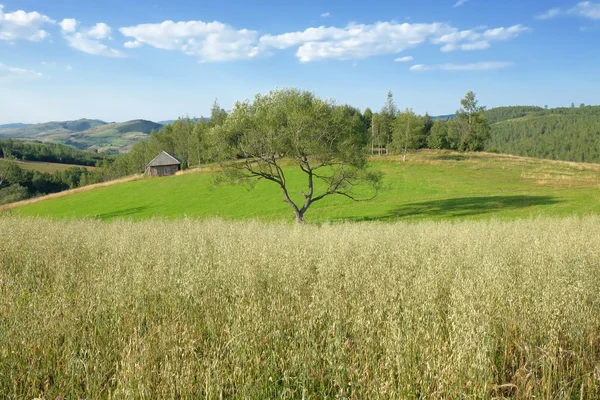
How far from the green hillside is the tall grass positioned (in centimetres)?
2283

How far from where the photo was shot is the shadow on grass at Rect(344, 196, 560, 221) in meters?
29.5

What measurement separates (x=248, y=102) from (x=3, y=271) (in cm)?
2278

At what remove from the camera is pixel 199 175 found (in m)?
58.5

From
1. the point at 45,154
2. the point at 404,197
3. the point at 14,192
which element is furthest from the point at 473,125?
the point at 45,154

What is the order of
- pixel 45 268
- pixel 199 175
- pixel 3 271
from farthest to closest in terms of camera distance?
pixel 199 175, pixel 45 268, pixel 3 271

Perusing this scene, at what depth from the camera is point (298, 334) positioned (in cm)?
372

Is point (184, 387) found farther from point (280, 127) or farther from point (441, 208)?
point (441, 208)

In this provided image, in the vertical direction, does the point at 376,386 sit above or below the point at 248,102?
below

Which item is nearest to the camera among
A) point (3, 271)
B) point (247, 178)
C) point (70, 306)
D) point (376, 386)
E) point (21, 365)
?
point (376, 386)

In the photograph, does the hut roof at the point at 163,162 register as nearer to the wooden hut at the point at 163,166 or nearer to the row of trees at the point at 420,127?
the wooden hut at the point at 163,166

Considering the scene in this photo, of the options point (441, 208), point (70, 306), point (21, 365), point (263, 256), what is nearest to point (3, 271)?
point (70, 306)

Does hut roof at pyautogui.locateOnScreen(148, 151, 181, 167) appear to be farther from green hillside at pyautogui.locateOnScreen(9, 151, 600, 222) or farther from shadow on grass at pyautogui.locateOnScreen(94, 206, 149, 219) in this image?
shadow on grass at pyautogui.locateOnScreen(94, 206, 149, 219)

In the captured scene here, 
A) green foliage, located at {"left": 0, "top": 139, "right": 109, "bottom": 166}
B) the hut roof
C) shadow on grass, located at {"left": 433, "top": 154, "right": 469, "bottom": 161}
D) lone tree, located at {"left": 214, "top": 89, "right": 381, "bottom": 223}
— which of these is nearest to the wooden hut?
the hut roof

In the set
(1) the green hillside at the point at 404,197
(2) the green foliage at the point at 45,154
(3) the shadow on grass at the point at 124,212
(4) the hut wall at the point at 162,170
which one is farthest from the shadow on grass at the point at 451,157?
(2) the green foliage at the point at 45,154
